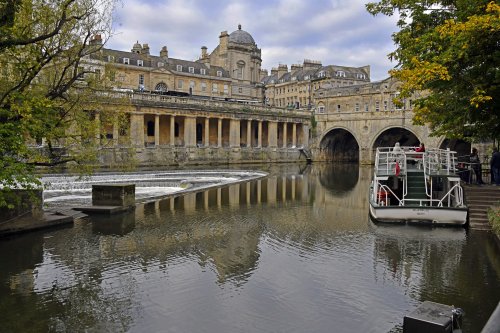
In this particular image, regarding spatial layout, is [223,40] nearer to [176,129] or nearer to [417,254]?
[176,129]

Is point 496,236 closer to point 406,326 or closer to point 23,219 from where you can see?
point 406,326

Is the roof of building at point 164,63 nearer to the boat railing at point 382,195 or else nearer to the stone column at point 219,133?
the stone column at point 219,133

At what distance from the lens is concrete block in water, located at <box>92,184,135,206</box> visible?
1942 centimetres

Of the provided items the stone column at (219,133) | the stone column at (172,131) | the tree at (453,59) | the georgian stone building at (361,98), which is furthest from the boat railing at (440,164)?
the georgian stone building at (361,98)

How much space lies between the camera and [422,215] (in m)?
17.0

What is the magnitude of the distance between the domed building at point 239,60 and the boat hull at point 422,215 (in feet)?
211

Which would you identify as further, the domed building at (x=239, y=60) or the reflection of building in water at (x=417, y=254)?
the domed building at (x=239, y=60)

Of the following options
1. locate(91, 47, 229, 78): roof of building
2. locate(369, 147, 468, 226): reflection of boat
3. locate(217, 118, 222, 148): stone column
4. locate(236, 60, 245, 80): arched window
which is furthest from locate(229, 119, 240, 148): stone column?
locate(369, 147, 468, 226): reflection of boat

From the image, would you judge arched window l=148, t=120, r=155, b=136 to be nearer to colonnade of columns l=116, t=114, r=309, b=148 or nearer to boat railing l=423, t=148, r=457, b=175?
colonnade of columns l=116, t=114, r=309, b=148

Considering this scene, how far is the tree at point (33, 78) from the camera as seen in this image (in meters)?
11.9

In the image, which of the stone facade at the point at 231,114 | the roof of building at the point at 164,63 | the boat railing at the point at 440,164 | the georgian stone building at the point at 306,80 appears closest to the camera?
the boat railing at the point at 440,164

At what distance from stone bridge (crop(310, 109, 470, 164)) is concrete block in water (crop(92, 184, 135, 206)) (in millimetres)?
45358

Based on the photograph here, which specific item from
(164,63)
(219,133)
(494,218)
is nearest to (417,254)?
(494,218)

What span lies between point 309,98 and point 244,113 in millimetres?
42256
